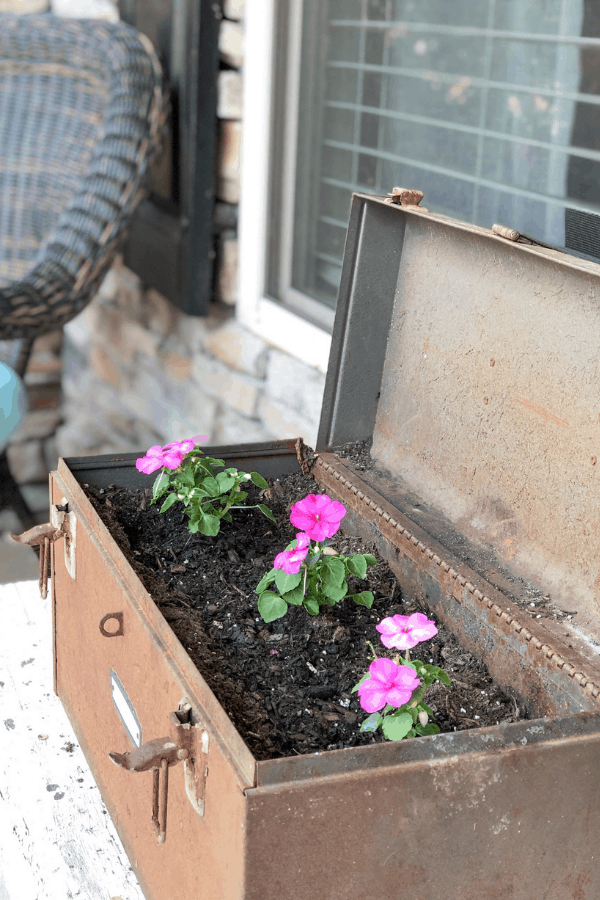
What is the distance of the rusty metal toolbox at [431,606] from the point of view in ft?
2.52

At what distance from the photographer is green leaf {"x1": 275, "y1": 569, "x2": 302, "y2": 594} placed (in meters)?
1.08

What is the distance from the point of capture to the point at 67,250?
2812 millimetres

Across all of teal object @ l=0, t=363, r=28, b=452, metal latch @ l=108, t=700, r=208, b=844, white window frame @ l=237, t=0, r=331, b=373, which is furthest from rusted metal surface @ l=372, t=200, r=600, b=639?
teal object @ l=0, t=363, r=28, b=452

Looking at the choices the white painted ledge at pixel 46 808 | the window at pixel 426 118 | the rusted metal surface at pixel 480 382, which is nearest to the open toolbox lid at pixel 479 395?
the rusted metal surface at pixel 480 382

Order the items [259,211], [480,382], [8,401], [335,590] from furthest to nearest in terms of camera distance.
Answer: [259,211]
[8,401]
[480,382]
[335,590]

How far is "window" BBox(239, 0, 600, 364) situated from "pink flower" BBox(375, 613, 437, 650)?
127 centimetres

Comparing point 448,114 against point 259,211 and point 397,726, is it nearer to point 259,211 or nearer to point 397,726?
point 259,211

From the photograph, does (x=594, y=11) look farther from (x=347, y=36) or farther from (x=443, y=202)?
(x=347, y=36)

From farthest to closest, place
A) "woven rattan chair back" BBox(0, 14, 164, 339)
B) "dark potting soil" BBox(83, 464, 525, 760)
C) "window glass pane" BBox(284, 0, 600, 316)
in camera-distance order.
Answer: "woven rattan chair back" BBox(0, 14, 164, 339)
"window glass pane" BBox(284, 0, 600, 316)
"dark potting soil" BBox(83, 464, 525, 760)

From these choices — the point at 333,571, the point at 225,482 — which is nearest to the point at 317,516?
the point at 333,571

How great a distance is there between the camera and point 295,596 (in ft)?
3.63

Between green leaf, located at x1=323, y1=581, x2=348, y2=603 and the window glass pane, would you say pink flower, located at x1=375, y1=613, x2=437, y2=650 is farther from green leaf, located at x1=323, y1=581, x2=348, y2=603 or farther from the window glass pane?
the window glass pane

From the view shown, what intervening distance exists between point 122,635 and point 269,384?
1857 mm

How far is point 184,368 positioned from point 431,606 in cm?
230
